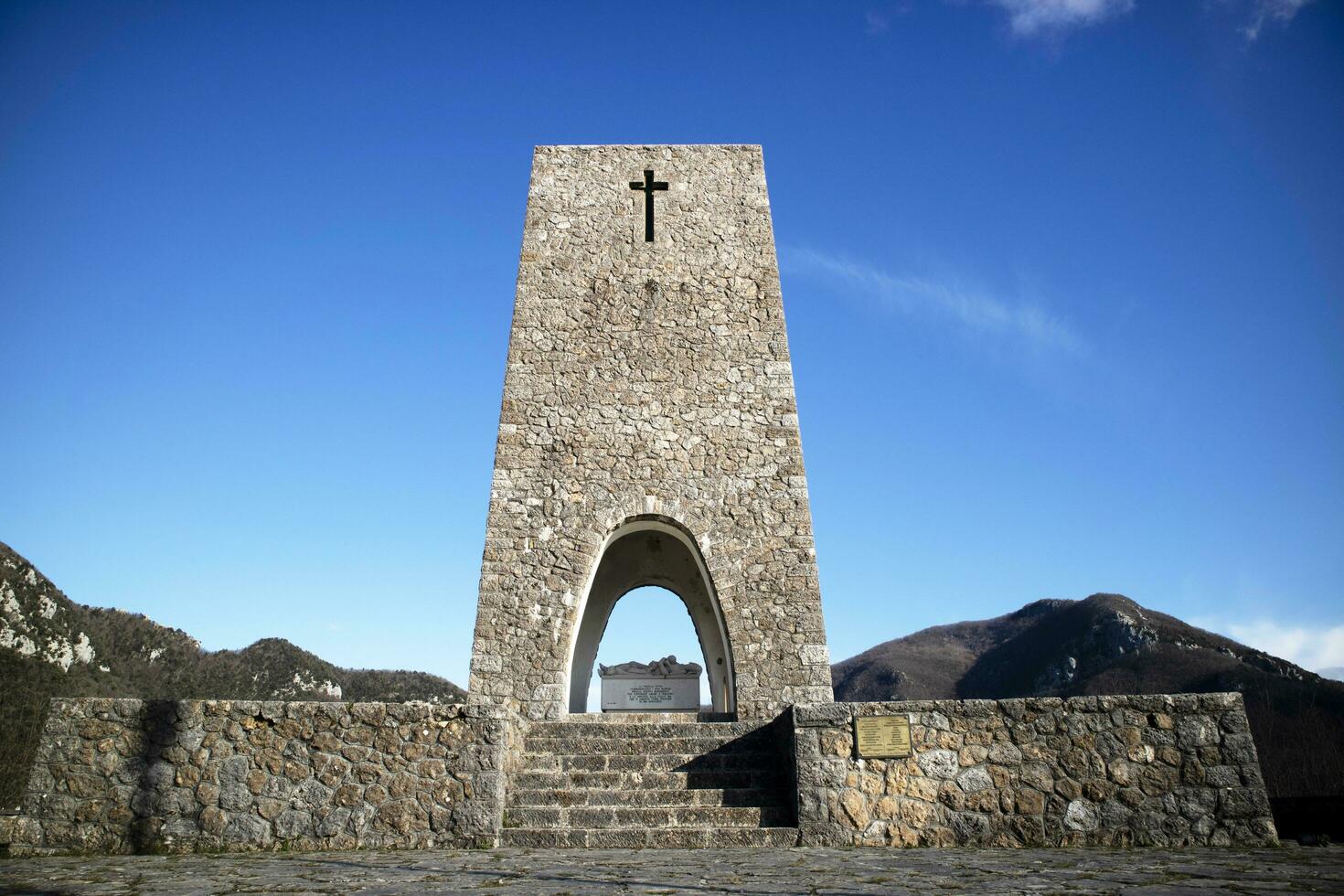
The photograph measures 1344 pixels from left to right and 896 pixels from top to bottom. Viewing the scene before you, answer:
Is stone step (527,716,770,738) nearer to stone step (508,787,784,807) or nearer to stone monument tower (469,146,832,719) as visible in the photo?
stone monument tower (469,146,832,719)

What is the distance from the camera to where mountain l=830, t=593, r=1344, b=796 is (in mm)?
27547

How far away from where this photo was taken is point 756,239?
11852mm

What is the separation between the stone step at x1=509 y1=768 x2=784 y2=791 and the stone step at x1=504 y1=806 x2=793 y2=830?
49 centimetres

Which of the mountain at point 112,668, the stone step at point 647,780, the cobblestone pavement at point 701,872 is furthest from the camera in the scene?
the mountain at point 112,668

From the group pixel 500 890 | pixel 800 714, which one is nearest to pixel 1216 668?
pixel 800 714

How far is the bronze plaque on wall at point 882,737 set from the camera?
19.8ft

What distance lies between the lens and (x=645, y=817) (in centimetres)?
611

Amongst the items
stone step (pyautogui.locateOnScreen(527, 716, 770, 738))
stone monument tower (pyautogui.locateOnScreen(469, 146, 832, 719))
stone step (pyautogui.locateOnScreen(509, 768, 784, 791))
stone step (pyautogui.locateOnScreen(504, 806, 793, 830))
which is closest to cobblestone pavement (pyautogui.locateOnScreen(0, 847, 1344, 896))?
stone step (pyautogui.locateOnScreen(504, 806, 793, 830))

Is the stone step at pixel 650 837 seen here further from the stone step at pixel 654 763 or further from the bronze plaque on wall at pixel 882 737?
the stone step at pixel 654 763

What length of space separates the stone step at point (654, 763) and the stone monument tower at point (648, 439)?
1.50 m

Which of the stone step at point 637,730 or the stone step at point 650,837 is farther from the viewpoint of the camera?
the stone step at point 637,730

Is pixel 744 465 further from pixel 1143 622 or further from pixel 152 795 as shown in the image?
pixel 1143 622

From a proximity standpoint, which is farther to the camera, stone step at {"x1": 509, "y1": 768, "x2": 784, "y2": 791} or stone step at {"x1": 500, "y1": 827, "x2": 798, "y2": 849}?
stone step at {"x1": 509, "y1": 768, "x2": 784, "y2": 791}

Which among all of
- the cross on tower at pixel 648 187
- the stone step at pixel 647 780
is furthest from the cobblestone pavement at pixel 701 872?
the cross on tower at pixel 648 187
